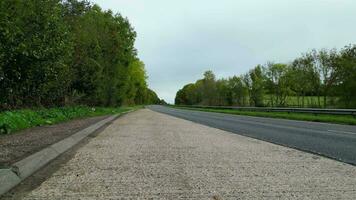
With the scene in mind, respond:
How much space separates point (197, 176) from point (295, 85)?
65559 mm

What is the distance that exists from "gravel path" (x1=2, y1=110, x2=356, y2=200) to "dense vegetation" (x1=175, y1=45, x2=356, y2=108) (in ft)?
136

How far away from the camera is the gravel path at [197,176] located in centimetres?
600

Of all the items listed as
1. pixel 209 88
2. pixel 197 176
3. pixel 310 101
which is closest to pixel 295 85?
pixel 310 101

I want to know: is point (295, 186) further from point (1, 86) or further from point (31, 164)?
point (1, 86)

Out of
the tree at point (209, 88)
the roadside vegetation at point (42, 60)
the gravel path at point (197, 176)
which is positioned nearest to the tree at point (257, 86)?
the tree at point (209, 88)

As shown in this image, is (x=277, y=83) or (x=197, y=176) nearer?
(x=197, y=176)

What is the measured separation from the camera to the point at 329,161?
927cm

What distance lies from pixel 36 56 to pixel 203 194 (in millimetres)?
13244

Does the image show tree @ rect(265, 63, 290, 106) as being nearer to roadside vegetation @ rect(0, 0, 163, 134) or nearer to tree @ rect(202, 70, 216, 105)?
tree @ rect(202, 70, 216, 105)

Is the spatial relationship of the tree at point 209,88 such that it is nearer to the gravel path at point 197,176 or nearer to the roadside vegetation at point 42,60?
the roadside vegetation at point 42,60

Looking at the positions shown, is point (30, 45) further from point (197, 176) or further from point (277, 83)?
point (277, 83)

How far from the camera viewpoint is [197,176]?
7.26 meters

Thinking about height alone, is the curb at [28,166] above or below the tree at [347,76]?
below

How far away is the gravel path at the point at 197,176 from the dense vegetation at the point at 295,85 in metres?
41.5
